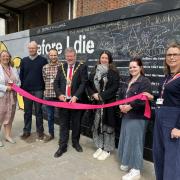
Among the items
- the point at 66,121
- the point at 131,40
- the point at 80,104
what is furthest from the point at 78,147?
the point at 131,40

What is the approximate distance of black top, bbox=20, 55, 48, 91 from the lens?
5.67 m

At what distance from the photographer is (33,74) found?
5660 mm

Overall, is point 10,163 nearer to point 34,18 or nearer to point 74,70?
point 74,70

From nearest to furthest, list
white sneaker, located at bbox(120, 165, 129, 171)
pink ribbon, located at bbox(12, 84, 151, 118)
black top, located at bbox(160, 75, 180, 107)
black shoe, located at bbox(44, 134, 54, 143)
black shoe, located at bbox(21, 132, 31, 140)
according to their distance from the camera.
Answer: black top, located at bbox(160, 75, 180, 107) < pink ribbon, located at bbox(12, 84, 151, 118) < white sneaker, located at bbox(120, 165, 129, 171) < black shoe, located at bbox(44, 134, 54, 143) < black shoe, located at bbox(21, 132, 31, 140)

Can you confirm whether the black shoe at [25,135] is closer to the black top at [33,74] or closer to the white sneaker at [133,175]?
the black top at [33,74]

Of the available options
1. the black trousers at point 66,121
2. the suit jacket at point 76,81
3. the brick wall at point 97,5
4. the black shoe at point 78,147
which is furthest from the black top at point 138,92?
the brick wall at point 97,5

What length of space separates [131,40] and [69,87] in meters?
1.37

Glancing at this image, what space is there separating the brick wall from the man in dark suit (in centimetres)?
A: 595

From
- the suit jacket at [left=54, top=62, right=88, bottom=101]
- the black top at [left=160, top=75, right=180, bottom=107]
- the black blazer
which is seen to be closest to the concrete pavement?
the black blazer

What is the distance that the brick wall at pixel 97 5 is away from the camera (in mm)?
10529

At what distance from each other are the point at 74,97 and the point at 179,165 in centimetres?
226

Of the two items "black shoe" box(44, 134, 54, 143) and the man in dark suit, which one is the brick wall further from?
"black shoe" box(44, 134, 54, 143)

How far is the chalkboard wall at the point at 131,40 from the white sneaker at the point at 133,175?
72cm

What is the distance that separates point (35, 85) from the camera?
5699 mm
